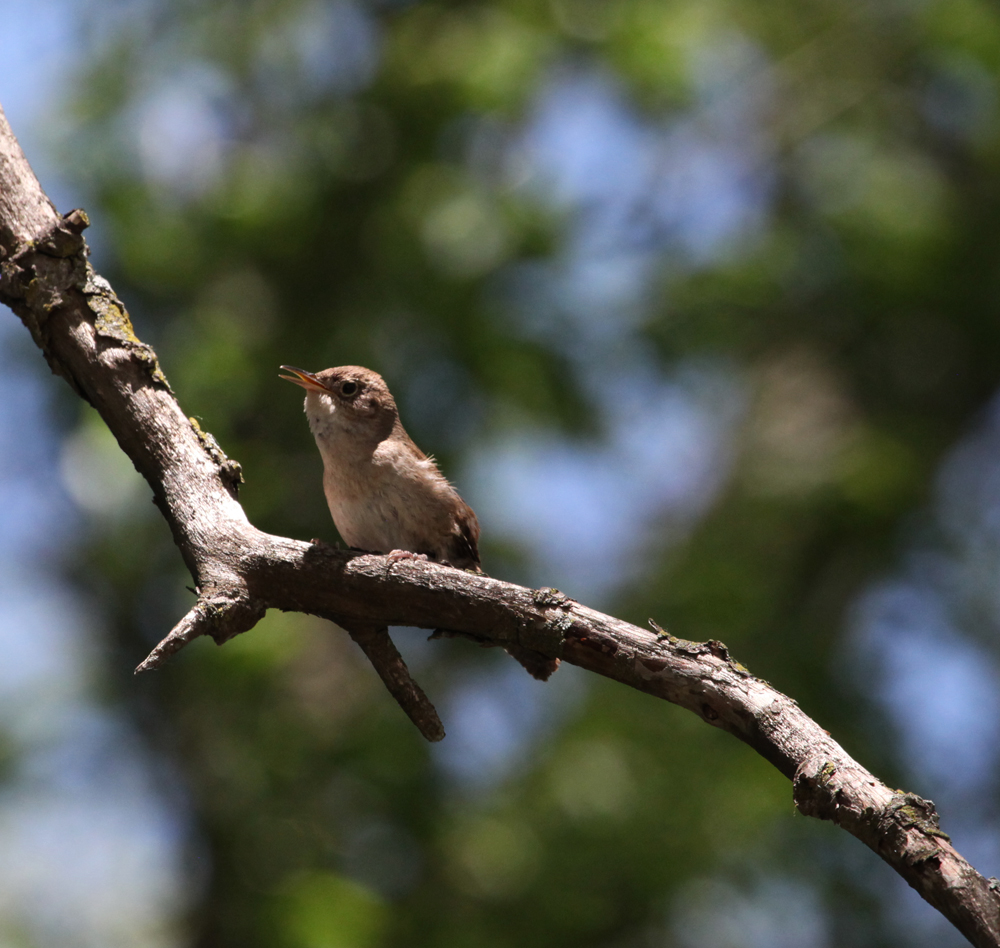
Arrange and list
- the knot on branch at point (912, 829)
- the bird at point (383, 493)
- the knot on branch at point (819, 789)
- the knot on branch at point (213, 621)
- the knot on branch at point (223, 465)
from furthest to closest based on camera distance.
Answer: the bird at point (383, 493), the knot on branch at point (223, 465), the knot on branch at point (213, 621), the knot on branch at point (819, 789), the knot on branch at point (912, 829)

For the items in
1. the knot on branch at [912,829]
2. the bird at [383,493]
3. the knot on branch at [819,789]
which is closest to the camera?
the knot on branch at [912,829]

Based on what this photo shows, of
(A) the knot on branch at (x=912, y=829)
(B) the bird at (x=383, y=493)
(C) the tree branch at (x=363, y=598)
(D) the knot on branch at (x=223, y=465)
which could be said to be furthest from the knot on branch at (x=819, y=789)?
(B) the bird at (x=383, y=493)

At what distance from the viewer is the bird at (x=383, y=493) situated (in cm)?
479

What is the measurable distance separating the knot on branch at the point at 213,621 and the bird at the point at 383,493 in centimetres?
170

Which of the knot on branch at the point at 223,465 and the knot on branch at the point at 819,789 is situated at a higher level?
the knot on branch at the point at 223,465

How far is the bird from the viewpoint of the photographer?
479 centimetres

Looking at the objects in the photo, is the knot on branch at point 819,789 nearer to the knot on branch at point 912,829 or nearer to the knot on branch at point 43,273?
the knot on branch at point 912,829

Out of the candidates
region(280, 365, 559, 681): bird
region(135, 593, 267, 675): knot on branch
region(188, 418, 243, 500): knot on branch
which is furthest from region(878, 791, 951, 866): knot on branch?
region(280, 365, 559, 681): bird

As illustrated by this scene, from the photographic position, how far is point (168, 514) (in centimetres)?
320

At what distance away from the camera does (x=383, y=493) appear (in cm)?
480

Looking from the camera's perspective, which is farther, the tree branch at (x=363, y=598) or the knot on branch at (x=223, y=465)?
the knot on branch at (x=223, y=465)

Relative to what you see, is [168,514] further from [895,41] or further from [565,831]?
[895,41]

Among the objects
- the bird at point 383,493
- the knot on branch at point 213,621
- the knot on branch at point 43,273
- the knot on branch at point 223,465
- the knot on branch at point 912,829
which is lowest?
the knot on branch at point 213,621

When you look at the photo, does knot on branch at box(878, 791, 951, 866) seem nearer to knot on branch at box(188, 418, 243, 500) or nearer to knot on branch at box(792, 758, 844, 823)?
knot on branch at box(792, 758, 844, 823)
